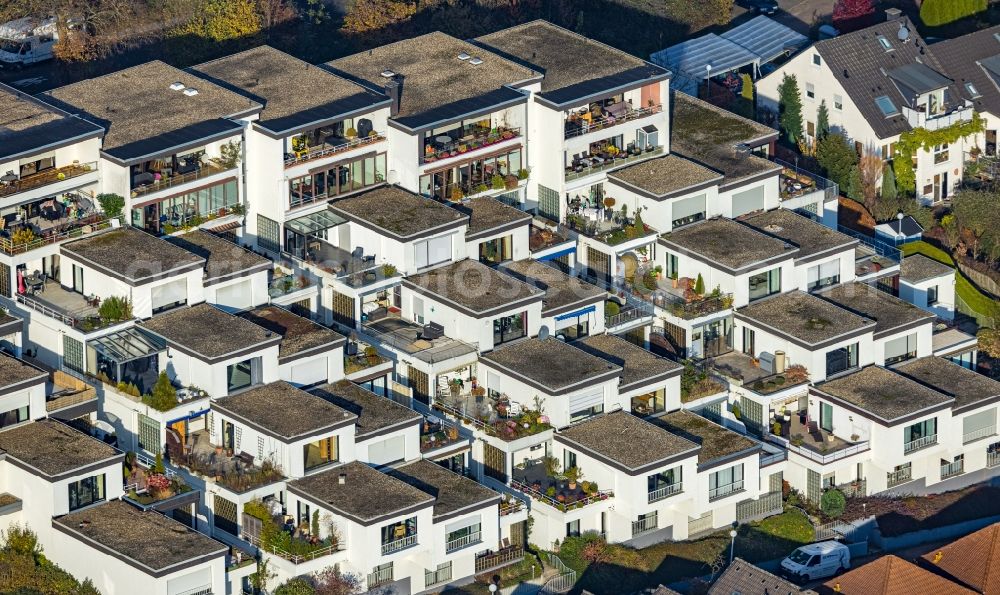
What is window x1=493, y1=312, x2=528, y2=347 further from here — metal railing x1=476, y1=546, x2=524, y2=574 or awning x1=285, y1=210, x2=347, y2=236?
metal railing x1=476, y1=546, x2=524, y2=574

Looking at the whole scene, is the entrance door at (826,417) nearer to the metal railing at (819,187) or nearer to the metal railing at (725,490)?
the metal railing at (725,490)

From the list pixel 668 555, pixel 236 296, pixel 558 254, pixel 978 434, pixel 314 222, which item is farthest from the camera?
pixel 558 254

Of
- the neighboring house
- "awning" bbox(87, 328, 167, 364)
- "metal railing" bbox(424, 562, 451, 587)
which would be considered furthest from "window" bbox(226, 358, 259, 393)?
the neighboring house

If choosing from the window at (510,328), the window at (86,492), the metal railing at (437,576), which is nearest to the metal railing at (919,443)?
the window at (510,328)

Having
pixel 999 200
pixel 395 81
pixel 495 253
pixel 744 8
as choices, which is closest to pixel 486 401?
pixel 495 253

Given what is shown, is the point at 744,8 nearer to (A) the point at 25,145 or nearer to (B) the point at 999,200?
(B) the point at 999,200

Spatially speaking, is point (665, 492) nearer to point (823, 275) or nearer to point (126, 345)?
point (823, 275)

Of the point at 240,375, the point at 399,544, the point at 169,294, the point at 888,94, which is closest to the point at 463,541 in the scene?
the point at 399,544
